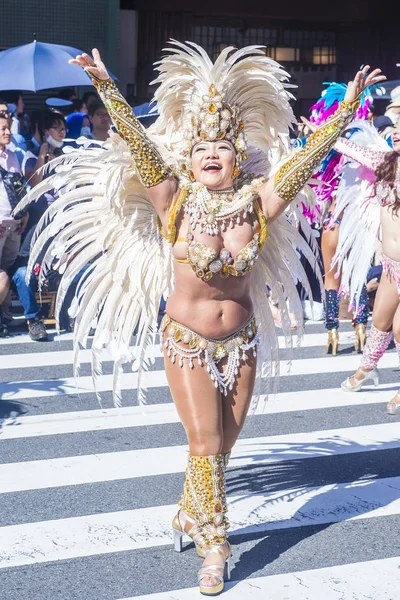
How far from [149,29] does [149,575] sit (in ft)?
51.0

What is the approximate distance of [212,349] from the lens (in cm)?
471

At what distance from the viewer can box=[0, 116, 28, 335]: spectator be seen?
951 centimetres

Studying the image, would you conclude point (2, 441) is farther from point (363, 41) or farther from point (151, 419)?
point (363, 41)

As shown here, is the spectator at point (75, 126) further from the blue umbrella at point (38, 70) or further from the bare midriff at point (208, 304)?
the bare midriff at point (208, 304)

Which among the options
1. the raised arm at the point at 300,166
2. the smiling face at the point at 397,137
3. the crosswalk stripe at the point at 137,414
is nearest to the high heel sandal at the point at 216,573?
the raised arm at the point at 300,166

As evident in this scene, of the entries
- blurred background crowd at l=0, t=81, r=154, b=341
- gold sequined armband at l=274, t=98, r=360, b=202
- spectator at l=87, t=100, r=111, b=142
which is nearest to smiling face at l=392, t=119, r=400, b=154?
gold sequined armband at l=274, t=98, r=360, b=202

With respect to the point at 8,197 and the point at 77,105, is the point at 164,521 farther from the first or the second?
the point at 77,105

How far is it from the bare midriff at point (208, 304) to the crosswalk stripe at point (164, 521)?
109 cm

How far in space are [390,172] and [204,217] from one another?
2.64 metres

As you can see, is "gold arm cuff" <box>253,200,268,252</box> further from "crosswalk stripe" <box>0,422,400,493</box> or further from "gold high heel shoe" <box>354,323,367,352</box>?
"gold high heel shoe" <box>354,323,367,352</box>

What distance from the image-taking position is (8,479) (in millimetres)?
5875

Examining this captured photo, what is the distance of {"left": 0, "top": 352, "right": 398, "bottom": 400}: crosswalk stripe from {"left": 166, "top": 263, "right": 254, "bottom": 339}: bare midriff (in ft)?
8.97

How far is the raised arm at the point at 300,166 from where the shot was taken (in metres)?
4.71

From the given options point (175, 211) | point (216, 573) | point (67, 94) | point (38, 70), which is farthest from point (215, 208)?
point (67, 94)
